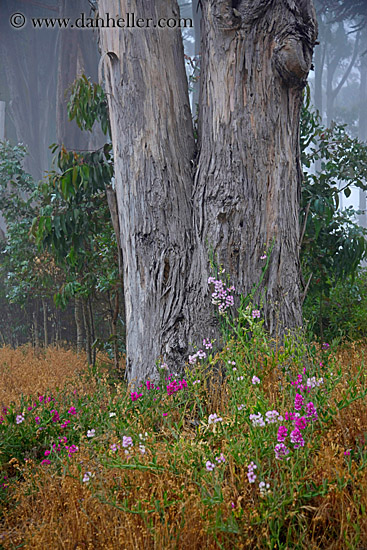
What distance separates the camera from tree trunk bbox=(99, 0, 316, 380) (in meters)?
3.38

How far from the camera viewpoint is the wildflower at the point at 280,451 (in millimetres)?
1933

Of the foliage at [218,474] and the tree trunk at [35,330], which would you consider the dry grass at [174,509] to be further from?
the tree trunk at [35,330]

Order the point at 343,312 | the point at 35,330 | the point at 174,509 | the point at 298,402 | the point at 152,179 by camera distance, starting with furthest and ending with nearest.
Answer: the point at 35,330, the point at 343,312, the point at 152,179, the point at 298,402, the point at 174,509

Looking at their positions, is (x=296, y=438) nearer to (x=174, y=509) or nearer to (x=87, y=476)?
(x=174, y=509)

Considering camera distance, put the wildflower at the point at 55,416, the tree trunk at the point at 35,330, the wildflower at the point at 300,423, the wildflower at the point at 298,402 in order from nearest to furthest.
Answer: the wildflower at the point at 300,423 < the wildflower at the point at 298,402 < the wildflower at the point at 55,416 < the tree trunk at the point at 35,330

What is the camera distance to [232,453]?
2090 millimetres

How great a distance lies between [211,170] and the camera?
3.49m

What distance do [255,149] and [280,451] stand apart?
2.14 m

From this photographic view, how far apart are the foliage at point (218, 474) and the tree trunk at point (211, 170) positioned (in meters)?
0.63

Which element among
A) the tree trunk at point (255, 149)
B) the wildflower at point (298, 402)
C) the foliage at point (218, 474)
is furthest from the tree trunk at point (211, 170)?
the wildflower at point (298, 402)

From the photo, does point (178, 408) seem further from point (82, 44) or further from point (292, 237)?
point (82, 44)

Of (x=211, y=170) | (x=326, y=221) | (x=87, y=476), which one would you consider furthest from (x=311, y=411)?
(x=326, y=221)

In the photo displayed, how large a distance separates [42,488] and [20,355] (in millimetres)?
4890

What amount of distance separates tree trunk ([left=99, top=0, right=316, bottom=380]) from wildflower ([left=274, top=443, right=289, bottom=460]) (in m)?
1.39
